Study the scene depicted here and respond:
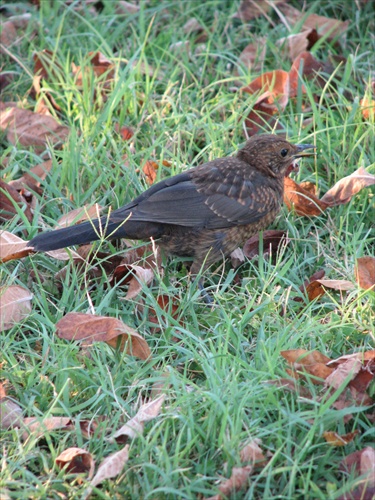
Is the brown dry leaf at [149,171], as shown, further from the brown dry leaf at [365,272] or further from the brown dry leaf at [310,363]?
the brown dry leaf at [310,363]

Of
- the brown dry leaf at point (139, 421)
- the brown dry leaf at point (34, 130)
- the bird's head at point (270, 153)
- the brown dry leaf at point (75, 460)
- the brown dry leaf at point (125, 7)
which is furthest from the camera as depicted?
the brown dry leaf at point (125, 7)

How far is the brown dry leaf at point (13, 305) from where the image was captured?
12.8 feet

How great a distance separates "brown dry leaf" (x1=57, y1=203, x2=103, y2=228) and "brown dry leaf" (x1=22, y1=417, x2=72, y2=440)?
5.07 feet

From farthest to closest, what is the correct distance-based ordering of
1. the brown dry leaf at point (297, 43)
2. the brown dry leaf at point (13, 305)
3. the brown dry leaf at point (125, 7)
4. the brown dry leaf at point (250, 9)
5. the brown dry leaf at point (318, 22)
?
1. the brown dry leaf at point (125, 7)
2. the brown dry leaf at point (250, 9)
3. the brown dry leaf at point (318, 22)
4. the brown dry leaf at point (297, 43)
5. the brown dry leaf at point (13, 305)

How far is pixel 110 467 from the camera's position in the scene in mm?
3053

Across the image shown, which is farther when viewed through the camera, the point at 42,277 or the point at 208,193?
the point at 208,193

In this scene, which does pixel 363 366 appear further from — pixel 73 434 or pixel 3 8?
pixel 3 8

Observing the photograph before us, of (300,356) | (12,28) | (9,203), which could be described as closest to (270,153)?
(9,203)

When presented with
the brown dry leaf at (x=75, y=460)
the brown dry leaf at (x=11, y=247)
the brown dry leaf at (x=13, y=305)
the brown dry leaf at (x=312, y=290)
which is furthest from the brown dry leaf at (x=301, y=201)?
the brown dry leaf at (x=75, y=460)

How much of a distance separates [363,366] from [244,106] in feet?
8.59

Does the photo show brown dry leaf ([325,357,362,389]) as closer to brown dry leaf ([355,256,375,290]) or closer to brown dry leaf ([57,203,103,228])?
brown dry leaf ([355,256,375,290])

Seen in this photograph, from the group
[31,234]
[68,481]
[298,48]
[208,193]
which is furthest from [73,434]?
[298,48]

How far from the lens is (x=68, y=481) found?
3131 mm

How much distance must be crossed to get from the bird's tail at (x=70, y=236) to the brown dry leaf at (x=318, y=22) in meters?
2.82
